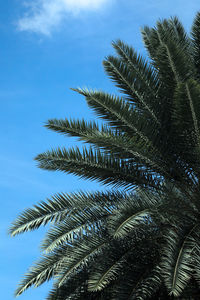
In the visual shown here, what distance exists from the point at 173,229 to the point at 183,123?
224 centimetres

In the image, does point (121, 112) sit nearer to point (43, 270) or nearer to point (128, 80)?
point (128, 80)

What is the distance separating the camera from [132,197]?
10148 mm

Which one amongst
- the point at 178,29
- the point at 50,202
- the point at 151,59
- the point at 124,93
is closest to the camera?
the point at 50,202

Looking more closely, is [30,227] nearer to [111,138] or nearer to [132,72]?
[111,138]

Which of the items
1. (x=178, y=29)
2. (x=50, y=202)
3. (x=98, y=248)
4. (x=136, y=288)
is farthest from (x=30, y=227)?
(x=178, y=29)

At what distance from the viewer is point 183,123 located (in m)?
10.2

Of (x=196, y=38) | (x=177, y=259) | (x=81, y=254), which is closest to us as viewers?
(x=177, y=259)

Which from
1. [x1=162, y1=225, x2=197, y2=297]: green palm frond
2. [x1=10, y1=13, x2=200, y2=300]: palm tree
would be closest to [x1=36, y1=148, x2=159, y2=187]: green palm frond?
[x1=10, y1=13, x2=200, y2=300]: palm tree

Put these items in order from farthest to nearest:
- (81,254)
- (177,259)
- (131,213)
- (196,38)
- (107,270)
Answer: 1. (196,38)
2. (81,254)
3. (107,270)
4. (131,213)
5. (177,259)

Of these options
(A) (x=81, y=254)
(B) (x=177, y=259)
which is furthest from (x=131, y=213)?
(A) (x=81, y=254)

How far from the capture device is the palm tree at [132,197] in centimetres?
927

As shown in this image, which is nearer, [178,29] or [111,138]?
[111,138]

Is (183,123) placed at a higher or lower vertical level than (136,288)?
higher

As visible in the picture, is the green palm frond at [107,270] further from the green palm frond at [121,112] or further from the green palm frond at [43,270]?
the green palm frond at [121,112]
